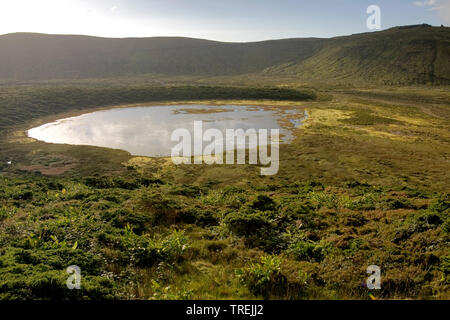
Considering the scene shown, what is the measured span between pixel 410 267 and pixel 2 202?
21032 mm

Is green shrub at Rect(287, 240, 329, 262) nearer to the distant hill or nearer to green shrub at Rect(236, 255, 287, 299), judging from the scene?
green shrub at Rect(236, 255, 287, 299)

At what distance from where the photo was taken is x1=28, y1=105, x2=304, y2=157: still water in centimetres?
4322

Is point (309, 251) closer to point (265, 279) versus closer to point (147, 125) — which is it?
point (265, 279)

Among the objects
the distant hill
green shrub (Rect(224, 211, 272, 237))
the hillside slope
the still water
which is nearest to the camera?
green shrub (Rect(224, 211, 272, 237))

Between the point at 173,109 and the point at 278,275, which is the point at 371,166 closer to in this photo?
the point at 278,275

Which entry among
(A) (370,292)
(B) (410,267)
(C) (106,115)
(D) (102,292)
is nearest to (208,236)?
(D) (102,292)

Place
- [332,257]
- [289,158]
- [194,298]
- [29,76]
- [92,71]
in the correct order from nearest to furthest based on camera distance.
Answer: [194,298] < [332,257] < [289,158] < [29,76] < [92,71]

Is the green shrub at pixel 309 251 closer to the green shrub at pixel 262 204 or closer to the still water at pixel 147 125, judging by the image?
the green shrub at pixel 262 204

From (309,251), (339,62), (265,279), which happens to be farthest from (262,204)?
(339,62)

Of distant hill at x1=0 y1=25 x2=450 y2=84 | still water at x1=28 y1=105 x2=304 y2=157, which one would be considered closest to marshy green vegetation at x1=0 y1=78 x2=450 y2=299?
still water at x1=28 y1=105 x2=304 y2=157

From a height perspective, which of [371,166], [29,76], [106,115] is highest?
[29,76]

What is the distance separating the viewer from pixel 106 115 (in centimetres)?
6594

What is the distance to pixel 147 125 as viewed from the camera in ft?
177

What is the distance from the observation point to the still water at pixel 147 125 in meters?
43.2
